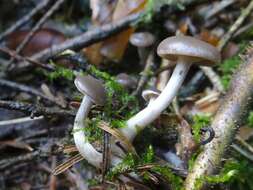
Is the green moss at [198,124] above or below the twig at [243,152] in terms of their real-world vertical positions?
above

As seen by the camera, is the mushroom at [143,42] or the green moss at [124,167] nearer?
the green moss at [124,167]

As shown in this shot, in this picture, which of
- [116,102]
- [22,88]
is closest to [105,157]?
[116,102]

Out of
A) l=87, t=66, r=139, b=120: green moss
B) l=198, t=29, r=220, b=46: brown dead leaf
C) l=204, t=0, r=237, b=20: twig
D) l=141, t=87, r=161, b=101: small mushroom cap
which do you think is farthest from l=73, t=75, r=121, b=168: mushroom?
l=204, t=0, r=237, b=20: twig

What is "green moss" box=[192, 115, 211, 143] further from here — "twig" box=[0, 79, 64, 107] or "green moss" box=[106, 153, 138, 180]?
"twig" box=[0, 79, 64, 107]

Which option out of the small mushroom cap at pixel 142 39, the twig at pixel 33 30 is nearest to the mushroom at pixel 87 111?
the small mushroom cap at pixel 142 39

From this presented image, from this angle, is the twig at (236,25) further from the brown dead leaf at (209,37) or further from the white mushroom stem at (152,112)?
the white mushroom stem at (152,112)

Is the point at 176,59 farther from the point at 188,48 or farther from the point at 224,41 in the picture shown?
the point at 224,41
